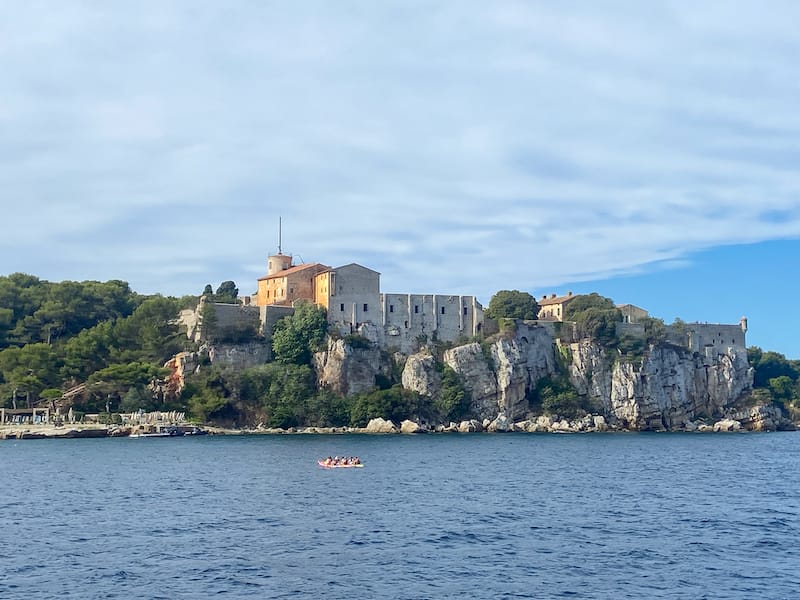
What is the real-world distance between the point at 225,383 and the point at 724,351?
47029mm

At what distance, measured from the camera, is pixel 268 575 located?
69.7 feet

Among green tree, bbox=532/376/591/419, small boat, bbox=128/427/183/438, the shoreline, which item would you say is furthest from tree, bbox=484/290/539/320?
small boat, bbox=128/427/183/438

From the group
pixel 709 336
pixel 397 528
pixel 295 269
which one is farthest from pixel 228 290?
pixel 397 528

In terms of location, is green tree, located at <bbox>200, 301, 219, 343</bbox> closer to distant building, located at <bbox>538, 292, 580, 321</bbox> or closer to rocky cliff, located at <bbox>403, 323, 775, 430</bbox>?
rocky cliff, located at <bbox>403, 323, 775, 430</bbox>

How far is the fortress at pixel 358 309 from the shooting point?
77.4 m

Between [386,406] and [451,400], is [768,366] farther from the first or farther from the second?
[386,406]

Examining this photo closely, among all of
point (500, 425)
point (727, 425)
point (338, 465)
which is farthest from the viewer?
point (727, 425)

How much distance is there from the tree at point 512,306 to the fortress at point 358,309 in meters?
1.45

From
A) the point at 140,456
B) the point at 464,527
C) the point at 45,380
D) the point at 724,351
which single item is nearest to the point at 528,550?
the point at 464,527

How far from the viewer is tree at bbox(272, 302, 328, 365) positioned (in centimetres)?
7462

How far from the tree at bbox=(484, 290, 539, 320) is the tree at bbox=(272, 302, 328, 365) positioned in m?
16.5

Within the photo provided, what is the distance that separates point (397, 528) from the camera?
27.1 m

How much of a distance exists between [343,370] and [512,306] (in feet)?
59.6

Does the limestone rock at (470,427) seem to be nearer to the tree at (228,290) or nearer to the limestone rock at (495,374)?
the limestone rock at (495,374)
